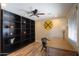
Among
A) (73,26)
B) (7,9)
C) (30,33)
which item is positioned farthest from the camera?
(30,33)

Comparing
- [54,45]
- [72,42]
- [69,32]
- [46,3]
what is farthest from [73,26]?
[46,3]

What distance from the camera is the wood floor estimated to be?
2171 millimetres

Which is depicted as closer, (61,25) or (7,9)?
(7,9)

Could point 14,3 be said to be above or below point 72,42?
above

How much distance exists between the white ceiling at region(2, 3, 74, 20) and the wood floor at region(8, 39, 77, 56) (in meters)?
0.51

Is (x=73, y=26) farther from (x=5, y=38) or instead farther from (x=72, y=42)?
(x=5, y=38)

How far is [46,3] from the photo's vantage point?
2139mm

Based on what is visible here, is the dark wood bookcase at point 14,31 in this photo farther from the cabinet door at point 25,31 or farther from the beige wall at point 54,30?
the beige wall at point 54,30

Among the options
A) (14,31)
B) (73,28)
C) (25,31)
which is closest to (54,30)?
(73,28)

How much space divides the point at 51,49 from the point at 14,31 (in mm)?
768

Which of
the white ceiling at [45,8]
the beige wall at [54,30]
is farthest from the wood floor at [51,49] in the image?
the white ceiling at [45,8]

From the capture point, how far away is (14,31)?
2.20 meters

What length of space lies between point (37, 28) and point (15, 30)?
43 centimetres

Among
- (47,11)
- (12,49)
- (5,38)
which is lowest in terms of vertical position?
(12,49)
